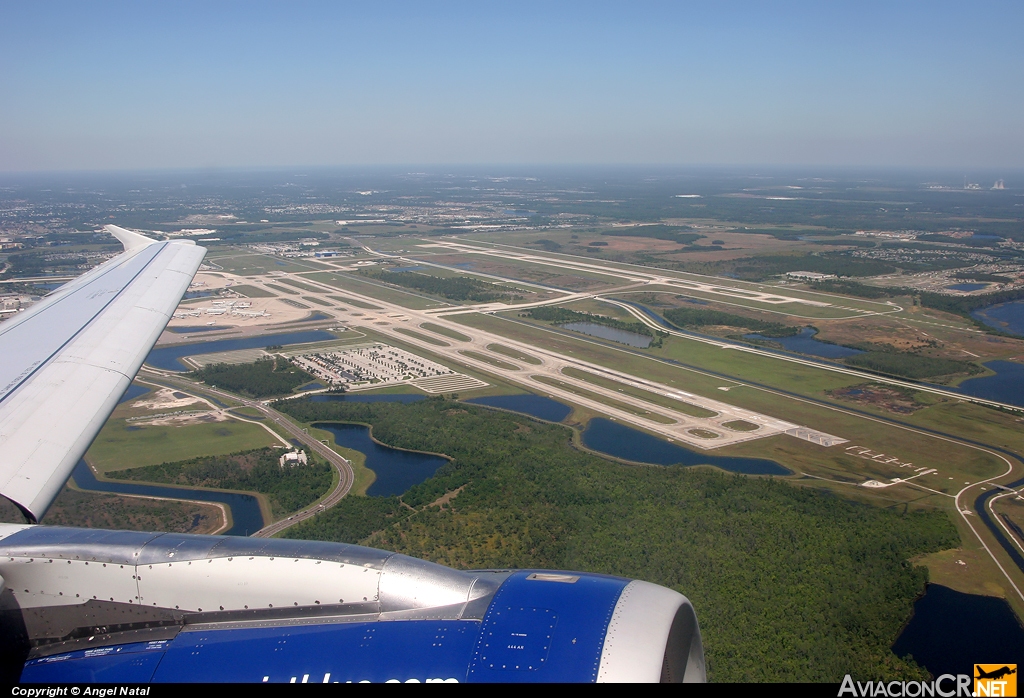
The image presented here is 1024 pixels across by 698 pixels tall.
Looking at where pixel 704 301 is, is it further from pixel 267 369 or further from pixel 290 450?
pixel 290 450

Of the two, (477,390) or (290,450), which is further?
(477,390)

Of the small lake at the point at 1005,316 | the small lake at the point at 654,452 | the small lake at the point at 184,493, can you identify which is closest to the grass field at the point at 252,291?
the small lake at the point at 184,493

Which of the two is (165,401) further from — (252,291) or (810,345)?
(810,345)

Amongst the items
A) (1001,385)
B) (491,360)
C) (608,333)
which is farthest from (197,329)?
(1001,385)

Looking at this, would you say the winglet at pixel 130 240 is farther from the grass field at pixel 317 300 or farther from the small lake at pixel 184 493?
the grass field at pixel 317 300

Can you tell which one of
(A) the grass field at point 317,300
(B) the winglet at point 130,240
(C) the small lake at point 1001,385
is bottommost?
(C) the small lake at point 1001,385

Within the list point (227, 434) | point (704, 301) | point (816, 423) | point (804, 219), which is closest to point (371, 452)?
point (227, 434)
